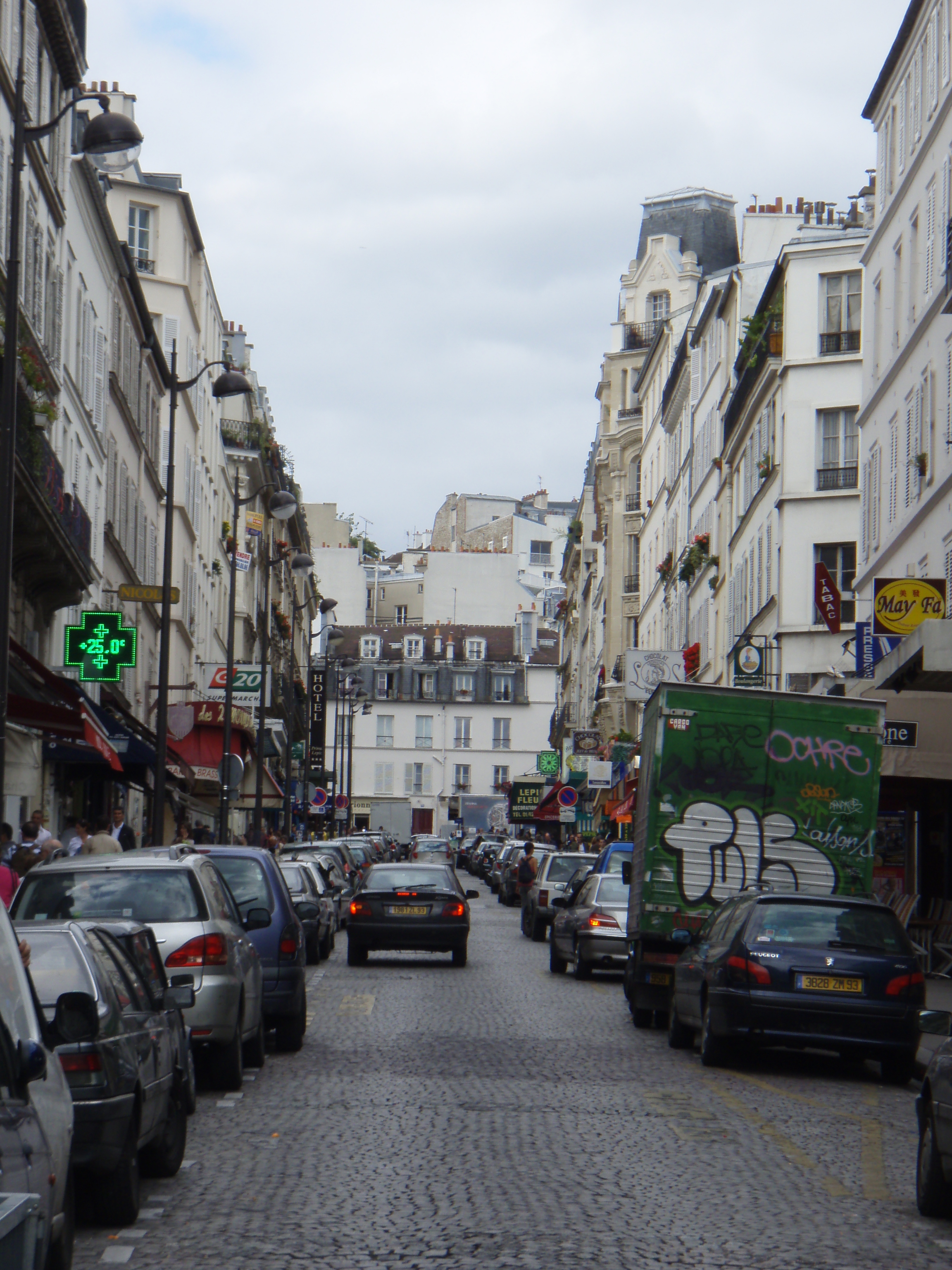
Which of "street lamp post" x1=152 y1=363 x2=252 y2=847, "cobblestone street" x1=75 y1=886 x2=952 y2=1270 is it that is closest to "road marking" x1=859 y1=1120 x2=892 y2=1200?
"cobblestone street" x1=75 y1=886 x2=952 y2=1270

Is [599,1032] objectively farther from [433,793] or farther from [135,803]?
[433,793]

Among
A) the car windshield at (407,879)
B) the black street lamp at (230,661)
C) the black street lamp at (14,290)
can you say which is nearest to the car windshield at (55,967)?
the black street lamp at (14,290)

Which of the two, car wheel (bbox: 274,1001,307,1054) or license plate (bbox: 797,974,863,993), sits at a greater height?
license plate (bbox: 797,974,863,993)

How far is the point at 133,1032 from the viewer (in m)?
9.12

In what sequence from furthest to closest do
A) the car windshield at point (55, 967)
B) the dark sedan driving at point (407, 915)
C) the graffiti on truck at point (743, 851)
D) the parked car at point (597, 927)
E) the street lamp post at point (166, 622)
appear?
the street lamp post at point (166, 622) → the dark sedan driving at point (407, 915) → the parked car at point (597, 927) → the graffiti on truck at point (743, 851) → the car windshield at point (55, 967)

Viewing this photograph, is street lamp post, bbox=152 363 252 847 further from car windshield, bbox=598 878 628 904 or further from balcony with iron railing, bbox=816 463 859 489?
balcony with iron railing, bbox=816 463 859 489

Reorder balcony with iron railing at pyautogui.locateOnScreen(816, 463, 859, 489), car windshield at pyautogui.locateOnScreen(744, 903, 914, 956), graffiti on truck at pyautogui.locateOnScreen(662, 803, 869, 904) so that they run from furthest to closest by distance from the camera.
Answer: balcony with iron railing at pyautogui.locateOnScreen(816, 463, 859, 489)
graffiti on truck at pyautogui.locateOnScreen(662, 803, 869, 904)
car windshield at pyautogui.locateOnScreen(744, 903, 914, 956)

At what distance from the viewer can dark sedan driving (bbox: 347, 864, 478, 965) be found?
28328 mm

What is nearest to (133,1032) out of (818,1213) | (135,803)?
(818,1213)

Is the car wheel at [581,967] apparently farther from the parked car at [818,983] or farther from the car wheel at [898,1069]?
the car wheel at [898,1069]

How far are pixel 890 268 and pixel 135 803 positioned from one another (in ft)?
69.4

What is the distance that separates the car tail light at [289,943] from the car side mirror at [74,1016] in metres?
9.64

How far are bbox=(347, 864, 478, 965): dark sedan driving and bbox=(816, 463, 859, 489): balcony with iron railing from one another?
15994 mm

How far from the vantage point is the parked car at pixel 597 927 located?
85.5 ft
